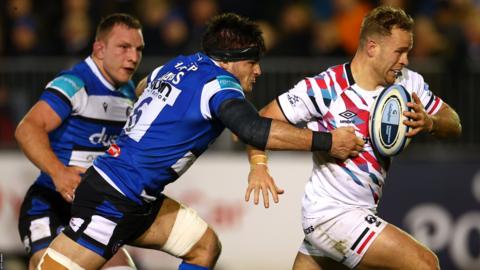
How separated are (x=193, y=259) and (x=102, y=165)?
37.0 inches

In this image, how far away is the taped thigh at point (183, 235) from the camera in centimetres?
698

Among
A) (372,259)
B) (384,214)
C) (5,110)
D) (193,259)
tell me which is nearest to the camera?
(372,259)

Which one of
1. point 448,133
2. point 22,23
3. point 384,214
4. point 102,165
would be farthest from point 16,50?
point 448,133

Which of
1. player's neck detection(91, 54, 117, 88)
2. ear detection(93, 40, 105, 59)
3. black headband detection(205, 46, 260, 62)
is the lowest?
player's neck detection(91, 54, 117, 88)

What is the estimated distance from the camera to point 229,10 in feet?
40.7

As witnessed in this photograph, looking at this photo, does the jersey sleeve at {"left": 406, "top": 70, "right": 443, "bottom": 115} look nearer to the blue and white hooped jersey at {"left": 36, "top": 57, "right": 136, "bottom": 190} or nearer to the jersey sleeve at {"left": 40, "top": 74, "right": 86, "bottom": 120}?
the blue and white hooped jersey at {"left": 36, "top": 57, "right": 136, "bottom": 190}

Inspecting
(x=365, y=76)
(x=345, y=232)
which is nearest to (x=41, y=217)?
(x=345, y=232)

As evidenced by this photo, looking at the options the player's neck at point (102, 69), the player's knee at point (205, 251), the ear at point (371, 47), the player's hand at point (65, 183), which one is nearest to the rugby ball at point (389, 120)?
the ear at point (371, 47)

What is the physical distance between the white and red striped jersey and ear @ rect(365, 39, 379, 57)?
0.62 ft

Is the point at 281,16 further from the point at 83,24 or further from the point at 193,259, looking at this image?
the point at 193,259

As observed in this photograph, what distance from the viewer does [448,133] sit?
6879 mm

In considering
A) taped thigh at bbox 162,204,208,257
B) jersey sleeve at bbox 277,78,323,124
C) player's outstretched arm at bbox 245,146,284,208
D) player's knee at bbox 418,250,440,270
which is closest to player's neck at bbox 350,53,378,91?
jersey sleeve at bbox 277,78,323,124

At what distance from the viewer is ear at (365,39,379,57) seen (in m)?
6.66

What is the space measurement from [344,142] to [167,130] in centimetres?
111
